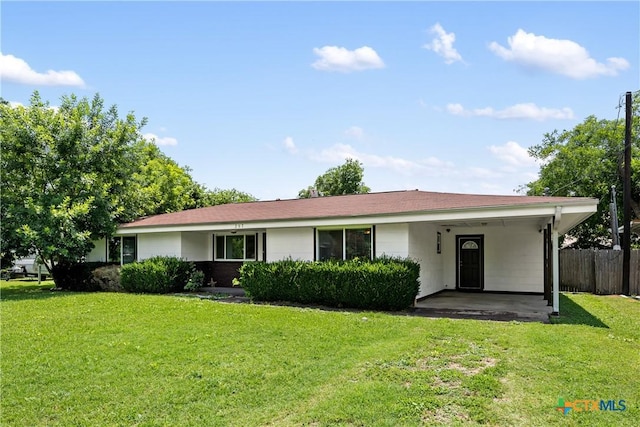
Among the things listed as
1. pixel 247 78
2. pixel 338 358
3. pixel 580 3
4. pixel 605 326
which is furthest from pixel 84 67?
pixel 605 326

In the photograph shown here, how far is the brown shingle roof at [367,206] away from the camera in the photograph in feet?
35.0

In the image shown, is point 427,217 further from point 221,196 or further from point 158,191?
point 221,196

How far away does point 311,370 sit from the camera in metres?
5.92

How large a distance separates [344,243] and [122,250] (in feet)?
32.6

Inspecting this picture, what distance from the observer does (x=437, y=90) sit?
15.0 metres

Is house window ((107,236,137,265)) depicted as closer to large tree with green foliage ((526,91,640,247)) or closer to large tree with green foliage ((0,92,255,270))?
large tree with green foliage ((0,92,255,270))

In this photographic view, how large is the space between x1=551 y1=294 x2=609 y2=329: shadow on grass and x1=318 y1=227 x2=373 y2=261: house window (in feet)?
15.7

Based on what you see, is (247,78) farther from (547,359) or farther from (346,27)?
(547,359)

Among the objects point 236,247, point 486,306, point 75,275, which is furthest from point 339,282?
point 75,275

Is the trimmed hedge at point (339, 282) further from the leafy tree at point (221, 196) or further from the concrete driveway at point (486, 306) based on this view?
the leafy tree at point (221, 196)

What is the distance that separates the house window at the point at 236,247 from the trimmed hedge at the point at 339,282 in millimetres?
3507

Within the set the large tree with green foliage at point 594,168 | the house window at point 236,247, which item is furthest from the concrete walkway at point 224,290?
the large tree with green foliage at point 594,168

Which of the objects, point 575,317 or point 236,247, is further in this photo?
point 236,247

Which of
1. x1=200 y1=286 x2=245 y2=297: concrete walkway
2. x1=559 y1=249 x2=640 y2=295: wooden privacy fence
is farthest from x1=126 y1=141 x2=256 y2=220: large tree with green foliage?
x1=559 y1=249 x2=640 y2=295: wooden privacy fence
